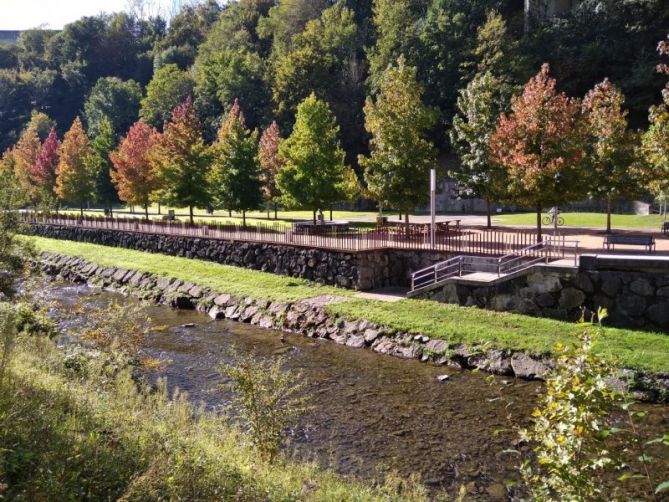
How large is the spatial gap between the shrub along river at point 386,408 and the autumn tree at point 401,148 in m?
11.4

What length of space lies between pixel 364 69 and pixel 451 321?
58.2m

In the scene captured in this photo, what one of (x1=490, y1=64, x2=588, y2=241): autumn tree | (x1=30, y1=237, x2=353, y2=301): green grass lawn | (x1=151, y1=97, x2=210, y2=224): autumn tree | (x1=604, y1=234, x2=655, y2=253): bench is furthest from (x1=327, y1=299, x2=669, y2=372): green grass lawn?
(x1=151, y1=97, x2=210, y2=224): autumn tree

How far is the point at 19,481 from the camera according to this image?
24.6ft

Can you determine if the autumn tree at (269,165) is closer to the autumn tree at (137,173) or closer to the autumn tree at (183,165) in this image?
the autumn tree at (183,165)

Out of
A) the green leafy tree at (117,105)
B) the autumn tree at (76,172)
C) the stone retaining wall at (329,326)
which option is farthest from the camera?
the green leafy tree at (117,105)

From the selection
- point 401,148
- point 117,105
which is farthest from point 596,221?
point 117,105

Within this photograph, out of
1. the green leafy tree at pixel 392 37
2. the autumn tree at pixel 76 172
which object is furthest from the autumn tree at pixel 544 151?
the autumn tree at pixel 76 172

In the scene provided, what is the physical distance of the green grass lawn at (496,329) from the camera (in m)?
17.7

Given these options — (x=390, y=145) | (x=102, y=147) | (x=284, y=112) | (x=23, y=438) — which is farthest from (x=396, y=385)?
(x=284, y=112)

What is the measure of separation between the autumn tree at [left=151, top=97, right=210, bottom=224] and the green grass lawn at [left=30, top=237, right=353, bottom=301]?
5238 millimetres

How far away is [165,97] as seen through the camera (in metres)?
90.1

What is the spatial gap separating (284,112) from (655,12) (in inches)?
1550

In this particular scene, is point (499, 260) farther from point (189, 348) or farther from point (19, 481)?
point (19, 481)

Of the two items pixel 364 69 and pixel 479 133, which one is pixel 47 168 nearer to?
pixel 364 69
